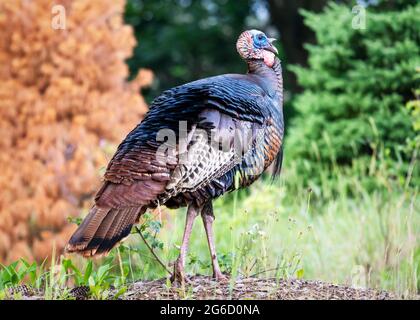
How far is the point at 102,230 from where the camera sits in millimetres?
3809

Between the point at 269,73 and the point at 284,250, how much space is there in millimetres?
1314

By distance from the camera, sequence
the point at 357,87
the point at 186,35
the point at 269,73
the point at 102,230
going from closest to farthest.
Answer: the point at 102,230 → the point at 269,73 → the point at 357,87 → the point at 186,35

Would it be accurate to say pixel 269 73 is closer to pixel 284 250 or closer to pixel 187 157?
pixel 187 157

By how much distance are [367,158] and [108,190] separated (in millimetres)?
5336

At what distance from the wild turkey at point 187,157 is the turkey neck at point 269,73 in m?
0.19

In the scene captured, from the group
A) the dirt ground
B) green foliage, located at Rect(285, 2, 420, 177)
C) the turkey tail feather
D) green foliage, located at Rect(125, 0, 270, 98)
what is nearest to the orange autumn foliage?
green foliage, located at Rect(285, 2, 420, 177)

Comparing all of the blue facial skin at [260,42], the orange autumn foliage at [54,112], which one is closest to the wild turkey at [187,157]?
the blue facial skin at [260,42]

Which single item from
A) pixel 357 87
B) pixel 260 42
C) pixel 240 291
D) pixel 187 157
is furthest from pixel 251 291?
pixel 357 87

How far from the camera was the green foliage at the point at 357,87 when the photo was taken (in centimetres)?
866

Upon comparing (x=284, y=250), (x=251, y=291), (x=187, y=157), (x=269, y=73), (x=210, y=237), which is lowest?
(x=251, y=291)

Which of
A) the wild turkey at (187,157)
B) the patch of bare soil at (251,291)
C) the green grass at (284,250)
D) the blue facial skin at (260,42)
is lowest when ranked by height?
the patch of bare soil at (251,291)

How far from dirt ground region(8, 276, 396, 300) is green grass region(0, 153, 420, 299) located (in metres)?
0.10

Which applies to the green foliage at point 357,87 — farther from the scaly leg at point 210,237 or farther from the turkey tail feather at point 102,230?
the turkey tail feather at point 102,230

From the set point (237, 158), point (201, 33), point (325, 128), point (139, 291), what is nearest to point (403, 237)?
point (237, 158)
